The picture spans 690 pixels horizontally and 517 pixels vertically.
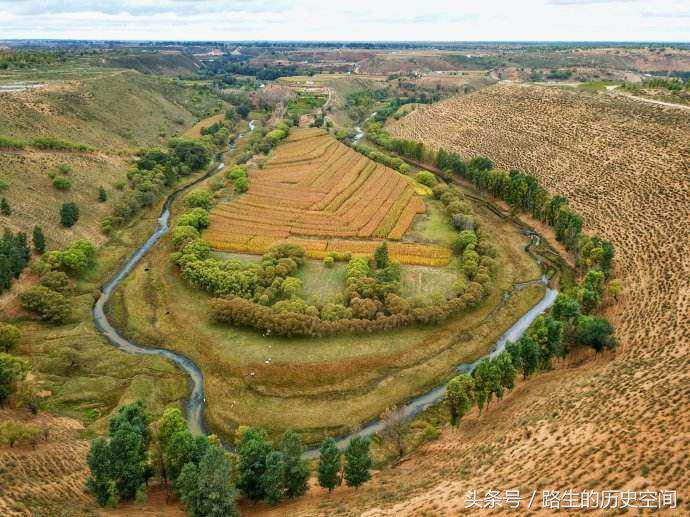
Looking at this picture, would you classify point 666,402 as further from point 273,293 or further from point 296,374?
point 273,293

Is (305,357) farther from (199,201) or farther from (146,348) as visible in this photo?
(199,201)

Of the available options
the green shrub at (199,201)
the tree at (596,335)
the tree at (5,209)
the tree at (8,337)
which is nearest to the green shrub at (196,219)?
the green shrub at (199,201)

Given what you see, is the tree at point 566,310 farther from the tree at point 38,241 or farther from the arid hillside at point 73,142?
the arid hillside at point 73,142

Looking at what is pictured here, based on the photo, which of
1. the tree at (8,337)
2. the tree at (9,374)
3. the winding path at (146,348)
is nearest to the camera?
the tree at (9,374)

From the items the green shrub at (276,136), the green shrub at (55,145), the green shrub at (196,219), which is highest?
the green shrub at (276,136)

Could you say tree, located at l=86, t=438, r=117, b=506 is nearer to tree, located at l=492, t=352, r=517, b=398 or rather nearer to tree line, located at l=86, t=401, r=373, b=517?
tree line, located at l=86, t=401, r=373, b=517

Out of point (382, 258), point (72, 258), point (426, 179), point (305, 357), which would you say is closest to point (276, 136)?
point (426, 179)
